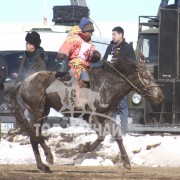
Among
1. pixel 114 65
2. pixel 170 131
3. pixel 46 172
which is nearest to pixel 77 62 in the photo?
pixel 114 65

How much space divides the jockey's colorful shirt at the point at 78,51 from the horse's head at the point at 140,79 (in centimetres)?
54

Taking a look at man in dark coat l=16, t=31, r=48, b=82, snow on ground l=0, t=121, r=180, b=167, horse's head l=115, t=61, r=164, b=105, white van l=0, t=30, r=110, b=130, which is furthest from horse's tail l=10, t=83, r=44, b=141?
white van l=0, t=30, r=110, b=130

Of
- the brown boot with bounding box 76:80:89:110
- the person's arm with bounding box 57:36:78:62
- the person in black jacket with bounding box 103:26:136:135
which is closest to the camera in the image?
the person's arm with bounding box 57:36:78:62

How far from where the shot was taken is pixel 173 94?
19.8 m

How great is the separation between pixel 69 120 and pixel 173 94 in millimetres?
2844

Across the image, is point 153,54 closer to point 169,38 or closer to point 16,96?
point 169,38

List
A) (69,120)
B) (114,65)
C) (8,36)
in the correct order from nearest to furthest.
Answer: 1. (114,65)
2. (69,120)
3. (8,36)

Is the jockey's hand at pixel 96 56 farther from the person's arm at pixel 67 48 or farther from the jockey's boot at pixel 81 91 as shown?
the jockey's boot at pixel 81 91

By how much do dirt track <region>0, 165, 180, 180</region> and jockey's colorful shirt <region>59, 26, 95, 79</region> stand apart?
170 centimetres

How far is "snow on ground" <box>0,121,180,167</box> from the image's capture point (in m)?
16.1

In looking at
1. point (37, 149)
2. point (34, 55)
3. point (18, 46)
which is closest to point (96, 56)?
point (37, 149)

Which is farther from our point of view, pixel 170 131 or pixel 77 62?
pixel 170 131

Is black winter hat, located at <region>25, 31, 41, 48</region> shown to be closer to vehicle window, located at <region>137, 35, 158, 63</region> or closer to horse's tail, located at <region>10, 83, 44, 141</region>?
horse's tail, located at <region>10, 83, 44, 141</region>

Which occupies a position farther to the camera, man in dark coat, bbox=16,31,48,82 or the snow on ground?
man in dark coat, bbox=16,31,48,82
